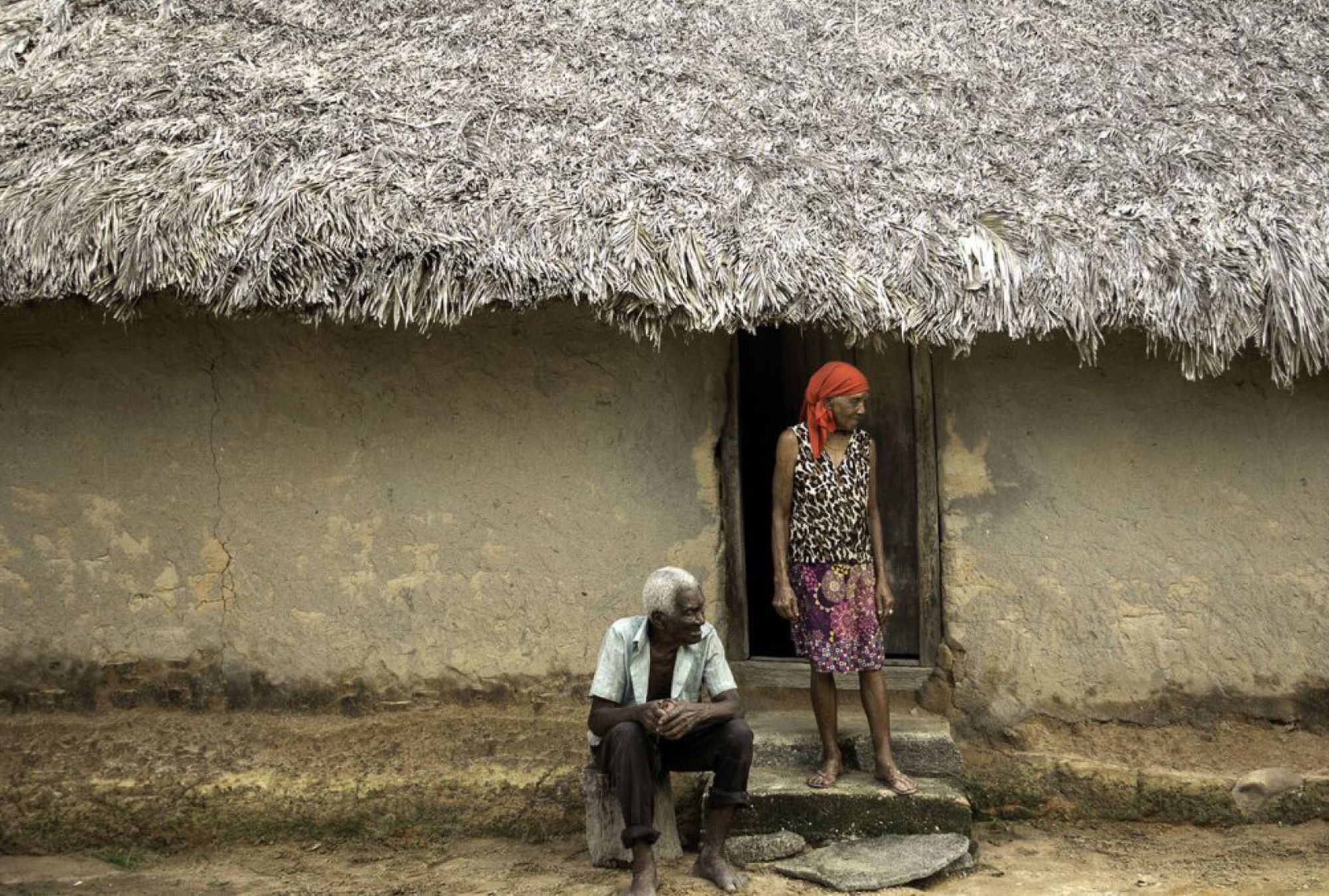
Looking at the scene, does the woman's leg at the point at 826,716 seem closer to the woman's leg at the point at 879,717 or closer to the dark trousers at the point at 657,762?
the woman's leg at the point at 879,717

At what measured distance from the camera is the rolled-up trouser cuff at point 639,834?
3752mm

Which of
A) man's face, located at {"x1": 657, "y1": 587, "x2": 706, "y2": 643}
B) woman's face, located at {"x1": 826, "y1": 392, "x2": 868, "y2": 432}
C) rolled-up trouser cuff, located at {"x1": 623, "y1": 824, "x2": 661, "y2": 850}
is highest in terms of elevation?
woman's face, located at {"x1": 826, "y1": 392, "x2": 868, "y2": 432}

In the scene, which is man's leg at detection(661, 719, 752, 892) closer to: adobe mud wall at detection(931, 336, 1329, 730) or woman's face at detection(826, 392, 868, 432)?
woman's face at detection(826, 392, 868, 432)

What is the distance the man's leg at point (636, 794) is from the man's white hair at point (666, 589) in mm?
345

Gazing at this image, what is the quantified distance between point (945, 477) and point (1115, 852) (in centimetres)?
137

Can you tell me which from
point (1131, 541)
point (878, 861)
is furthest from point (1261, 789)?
point (878, 861)

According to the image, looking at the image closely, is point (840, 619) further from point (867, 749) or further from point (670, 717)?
point (670, 717)

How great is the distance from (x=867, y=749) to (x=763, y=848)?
21.6 inches

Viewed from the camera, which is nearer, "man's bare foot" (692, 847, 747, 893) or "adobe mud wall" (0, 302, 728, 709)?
"man's bare foot" (692, 847, 747, 893)

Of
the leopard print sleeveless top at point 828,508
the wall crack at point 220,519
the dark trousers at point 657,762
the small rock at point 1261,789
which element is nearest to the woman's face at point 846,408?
the leopard print sleeveless top at point 828,508

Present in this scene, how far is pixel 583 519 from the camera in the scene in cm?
474

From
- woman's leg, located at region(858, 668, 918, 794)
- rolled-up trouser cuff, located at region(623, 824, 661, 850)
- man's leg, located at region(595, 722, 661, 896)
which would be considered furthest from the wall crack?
woman's leg, located at region(858, 668, 918, 794)

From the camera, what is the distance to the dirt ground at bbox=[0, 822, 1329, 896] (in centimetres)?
402

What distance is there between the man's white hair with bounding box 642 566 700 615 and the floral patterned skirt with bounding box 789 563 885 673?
0.58 metres
